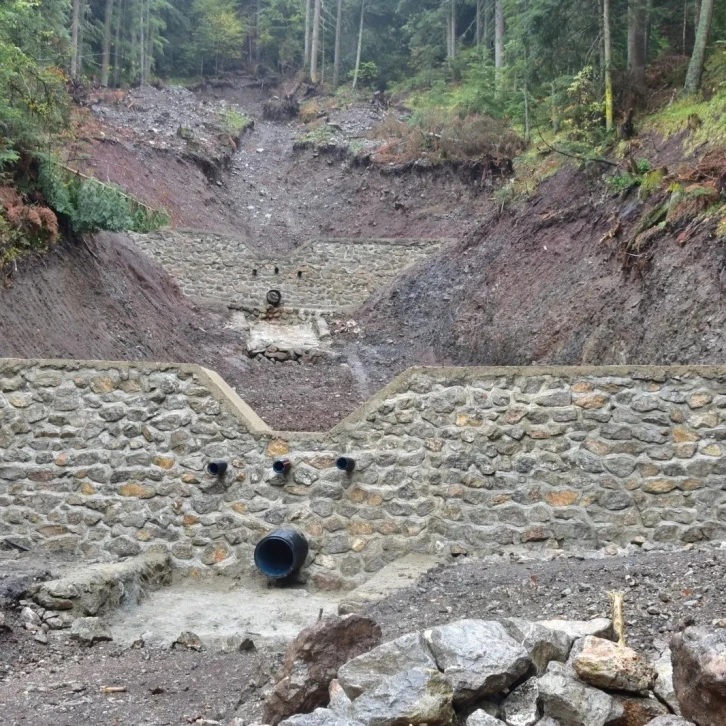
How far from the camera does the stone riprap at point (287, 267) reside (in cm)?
1844

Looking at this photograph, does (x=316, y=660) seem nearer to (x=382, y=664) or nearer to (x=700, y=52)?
(x=382, y=664)

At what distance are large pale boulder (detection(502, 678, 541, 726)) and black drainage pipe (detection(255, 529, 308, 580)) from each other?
3.21m

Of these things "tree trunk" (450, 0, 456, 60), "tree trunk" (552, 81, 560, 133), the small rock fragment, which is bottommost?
the small rock fragment

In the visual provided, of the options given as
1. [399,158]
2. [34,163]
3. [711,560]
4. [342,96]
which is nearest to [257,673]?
[711,560]

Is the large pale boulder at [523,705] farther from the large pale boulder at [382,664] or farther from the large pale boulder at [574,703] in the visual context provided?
the large pale boulder at [382,664]

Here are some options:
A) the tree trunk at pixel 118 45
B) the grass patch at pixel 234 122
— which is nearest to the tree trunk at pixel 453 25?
the grass patch at pixel 234 122

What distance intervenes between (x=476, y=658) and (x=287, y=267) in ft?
54.6

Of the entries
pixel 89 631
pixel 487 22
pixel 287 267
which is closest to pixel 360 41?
pixel 487 22

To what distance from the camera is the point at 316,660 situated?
3297mm

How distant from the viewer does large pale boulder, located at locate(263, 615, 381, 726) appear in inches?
122

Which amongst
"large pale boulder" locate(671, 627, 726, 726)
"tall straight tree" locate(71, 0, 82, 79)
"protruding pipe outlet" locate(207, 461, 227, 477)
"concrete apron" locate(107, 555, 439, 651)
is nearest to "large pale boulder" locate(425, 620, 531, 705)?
"large pale boulder" locate(671, 627, 726, 726)

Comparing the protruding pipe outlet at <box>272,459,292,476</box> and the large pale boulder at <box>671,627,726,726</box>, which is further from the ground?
the large pale boulder at <box>671,627,726,726</box>

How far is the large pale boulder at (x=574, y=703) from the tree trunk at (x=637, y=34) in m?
14.4

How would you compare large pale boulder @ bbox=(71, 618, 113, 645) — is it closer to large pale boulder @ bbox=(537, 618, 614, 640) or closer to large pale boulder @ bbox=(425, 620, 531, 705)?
large pale boulder @ bbox=(425, 620, 531, 705)
